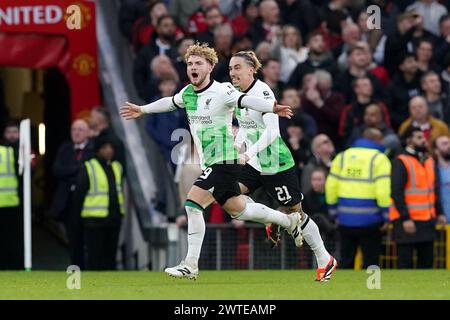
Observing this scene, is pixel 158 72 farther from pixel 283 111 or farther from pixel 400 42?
pixel 283 111

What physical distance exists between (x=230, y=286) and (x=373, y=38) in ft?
26.7

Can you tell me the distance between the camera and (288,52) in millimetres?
21922

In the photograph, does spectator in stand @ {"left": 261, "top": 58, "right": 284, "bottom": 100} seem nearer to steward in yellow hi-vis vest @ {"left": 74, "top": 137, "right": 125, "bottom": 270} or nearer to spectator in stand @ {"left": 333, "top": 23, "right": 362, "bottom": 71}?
spectator in stand @ {"left": 333, "top": 23, "right": 362, "bottom": 71}

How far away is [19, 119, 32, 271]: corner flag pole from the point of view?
19.2 meters

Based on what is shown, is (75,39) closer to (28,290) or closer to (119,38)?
(119,38)

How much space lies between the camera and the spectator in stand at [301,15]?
22719 millimetres

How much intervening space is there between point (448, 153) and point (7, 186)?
551 centimetres

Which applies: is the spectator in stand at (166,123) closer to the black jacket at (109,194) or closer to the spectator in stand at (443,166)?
the black jacket at (109,194)

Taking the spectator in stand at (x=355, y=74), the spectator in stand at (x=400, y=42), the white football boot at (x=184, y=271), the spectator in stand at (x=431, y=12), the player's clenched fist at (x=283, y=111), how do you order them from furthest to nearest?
the spectator in stand at (x=431, y=12)
the spectator in stand at (x=400, y=42)
the spectator in stand at (x=355, y=74)
the white football boot at (x=184, y=271)
the player's clenched fist at (x=283, y=111)

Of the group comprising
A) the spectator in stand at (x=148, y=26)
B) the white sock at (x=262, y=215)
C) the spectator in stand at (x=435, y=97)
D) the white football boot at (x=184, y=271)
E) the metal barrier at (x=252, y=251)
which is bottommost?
the metal barrier at (x=252, y=251)

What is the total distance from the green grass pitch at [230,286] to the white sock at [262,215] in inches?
23.3

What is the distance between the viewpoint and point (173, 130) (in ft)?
68.7

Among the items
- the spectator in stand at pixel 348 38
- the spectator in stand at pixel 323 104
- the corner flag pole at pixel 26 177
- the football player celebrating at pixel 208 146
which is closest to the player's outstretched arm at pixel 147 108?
the football player celebrating at pixel 208 146

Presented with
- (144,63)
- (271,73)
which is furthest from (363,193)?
(144,63)
